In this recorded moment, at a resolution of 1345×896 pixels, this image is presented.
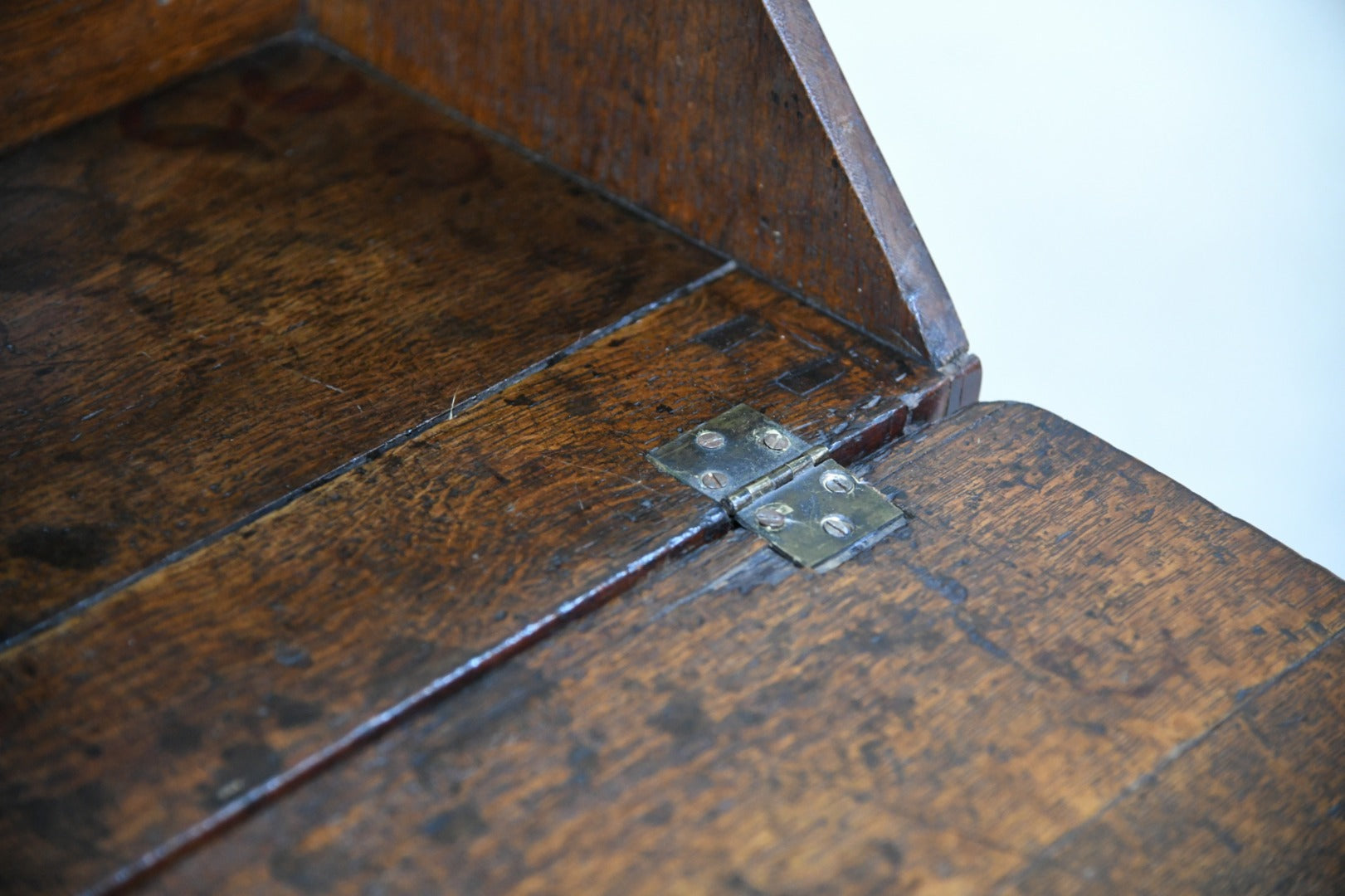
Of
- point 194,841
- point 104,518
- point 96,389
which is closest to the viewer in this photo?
point 194,841

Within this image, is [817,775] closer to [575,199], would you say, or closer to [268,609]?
[268,609]

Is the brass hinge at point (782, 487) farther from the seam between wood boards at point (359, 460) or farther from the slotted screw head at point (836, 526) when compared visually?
the seam between wood boards at point (359, 460)

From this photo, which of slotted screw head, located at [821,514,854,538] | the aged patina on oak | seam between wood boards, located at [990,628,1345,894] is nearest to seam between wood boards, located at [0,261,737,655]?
the aged patina on oak

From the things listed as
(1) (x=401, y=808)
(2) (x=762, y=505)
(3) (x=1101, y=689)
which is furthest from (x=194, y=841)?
(3) (x=1101, y=689)

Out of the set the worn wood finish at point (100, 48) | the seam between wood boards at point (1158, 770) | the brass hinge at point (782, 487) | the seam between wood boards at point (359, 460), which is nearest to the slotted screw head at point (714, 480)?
the brass hinge at point (782, 487)

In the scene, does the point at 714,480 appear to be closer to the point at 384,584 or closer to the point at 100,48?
the point at 384,584

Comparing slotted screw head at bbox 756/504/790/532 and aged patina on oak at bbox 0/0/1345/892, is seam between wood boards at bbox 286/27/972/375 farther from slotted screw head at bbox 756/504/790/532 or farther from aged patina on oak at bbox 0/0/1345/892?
slotted screw head at bbox 756/504/790/532
